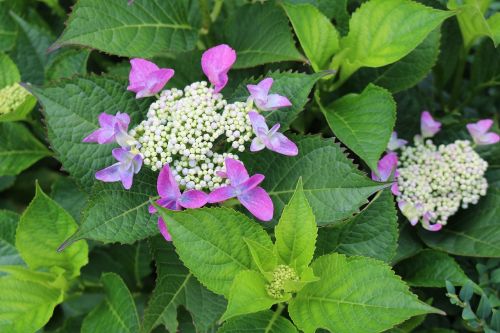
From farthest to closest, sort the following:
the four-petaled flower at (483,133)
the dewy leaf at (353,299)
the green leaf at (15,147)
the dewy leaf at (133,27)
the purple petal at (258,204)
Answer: the green leaf at (15,147) < the four-petaled flower at (483,133) < the dewy leaf at (133,27) < the purple petal at (258,204) < the dewy leaf at (353,299)

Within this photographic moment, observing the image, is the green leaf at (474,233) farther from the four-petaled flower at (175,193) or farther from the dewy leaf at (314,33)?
the four-petaled flower at (175,193)

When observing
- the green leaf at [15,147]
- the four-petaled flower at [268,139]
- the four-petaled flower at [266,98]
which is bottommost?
the green leaf at [15,147]

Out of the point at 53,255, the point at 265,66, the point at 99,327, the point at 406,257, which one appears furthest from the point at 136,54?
the point at 406,257

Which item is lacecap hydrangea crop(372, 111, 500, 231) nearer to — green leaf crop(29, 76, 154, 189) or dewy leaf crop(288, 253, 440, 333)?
dewy leaf crop(288, 253, 440, 333)

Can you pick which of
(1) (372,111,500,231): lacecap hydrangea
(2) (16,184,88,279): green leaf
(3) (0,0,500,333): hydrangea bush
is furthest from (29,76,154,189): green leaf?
(1) (372,111,500,231): lacecap hydrangea

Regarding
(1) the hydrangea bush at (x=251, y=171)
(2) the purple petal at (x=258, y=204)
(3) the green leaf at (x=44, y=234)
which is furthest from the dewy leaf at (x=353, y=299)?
(3) the green leaf at (x=44, y=234)

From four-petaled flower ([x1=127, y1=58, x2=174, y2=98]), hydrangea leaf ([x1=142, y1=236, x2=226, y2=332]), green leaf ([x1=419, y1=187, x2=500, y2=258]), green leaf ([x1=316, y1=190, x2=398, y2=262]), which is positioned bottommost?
green leaf ([x1=419, y1=187, x2=500, y2=258])
